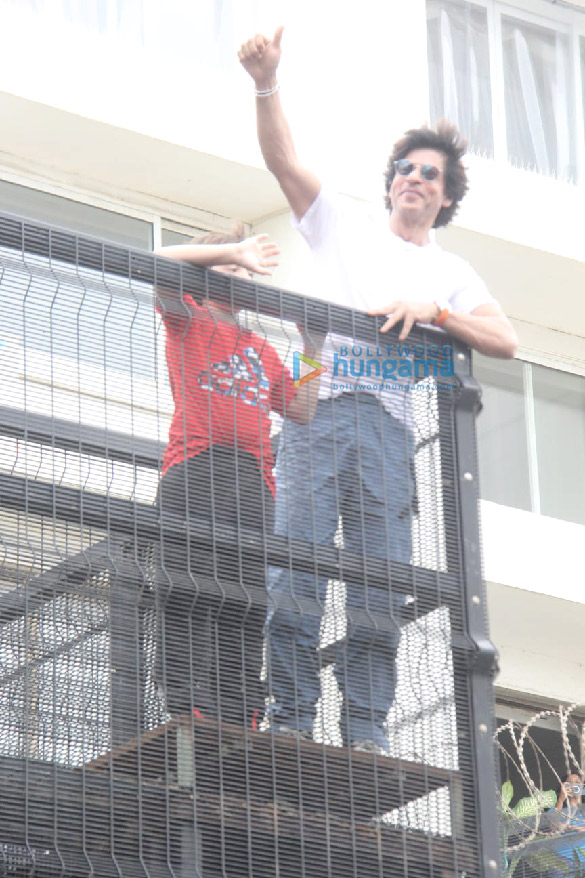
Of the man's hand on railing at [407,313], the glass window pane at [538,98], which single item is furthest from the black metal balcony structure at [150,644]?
the glass window pane at [538,98]

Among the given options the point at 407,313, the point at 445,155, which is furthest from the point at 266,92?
the point at 445,155

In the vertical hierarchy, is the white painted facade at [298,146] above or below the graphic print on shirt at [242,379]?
above

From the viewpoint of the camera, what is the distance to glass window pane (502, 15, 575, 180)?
14.6 m

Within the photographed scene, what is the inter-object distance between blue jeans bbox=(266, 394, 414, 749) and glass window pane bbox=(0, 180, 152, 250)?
584 centimetres

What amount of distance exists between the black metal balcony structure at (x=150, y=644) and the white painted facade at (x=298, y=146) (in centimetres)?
586

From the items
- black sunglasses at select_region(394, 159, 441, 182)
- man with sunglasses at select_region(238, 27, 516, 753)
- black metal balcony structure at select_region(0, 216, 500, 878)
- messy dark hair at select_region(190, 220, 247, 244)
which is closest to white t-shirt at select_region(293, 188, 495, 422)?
man with sunglasses at select_region(238, 27, 516, 753)

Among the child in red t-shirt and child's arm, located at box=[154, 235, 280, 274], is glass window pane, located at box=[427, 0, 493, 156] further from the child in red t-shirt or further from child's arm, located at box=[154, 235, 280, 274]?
the child in red t-shirt

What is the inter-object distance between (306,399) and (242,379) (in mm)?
263

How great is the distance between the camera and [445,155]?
801 centimetres

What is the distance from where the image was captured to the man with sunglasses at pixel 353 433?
6.12 m

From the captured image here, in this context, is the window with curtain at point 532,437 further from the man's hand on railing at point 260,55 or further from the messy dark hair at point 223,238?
the man's hand on railing at point 260,55

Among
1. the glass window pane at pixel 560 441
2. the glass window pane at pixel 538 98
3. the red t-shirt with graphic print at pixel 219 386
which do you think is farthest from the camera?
the glass window pane at pixel 538 98

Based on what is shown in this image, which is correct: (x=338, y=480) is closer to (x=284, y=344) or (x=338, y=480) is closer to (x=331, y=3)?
(x=284, y=344)

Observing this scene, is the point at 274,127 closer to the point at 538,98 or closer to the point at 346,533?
the point at 346,533
